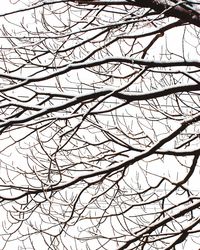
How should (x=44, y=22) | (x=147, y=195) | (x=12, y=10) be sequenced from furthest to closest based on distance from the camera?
1. (x=147, y=195)
2. (x=44, y=22)
3. (x=12, y=10)

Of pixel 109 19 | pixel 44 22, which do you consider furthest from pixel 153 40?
pixel 44 22

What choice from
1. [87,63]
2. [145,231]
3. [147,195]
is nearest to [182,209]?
[145,231]

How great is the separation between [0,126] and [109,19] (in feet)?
7.09

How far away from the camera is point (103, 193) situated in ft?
18.9

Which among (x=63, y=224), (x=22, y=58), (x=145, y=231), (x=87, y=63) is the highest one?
(x=22, y=58)

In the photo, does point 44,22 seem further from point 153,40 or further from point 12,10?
point 153,40

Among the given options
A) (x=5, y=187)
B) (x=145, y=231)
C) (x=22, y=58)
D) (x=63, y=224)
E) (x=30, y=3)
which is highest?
(x=30, y=3)

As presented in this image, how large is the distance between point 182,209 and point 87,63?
2002mm

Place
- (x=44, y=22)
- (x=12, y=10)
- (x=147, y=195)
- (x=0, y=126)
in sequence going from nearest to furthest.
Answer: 1. (x=0, y=126)
2. (x=12, y=10)
3. (x=44, y=22)
4. (x=147, y=195)

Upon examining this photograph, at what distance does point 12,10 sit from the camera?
5312 millimetres

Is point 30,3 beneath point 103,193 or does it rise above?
above

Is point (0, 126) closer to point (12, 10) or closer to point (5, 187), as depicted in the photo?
point (5, 187)

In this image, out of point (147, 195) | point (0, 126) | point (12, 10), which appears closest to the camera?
point (0, 126)

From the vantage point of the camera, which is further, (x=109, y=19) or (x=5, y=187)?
(x=109, y=19)
